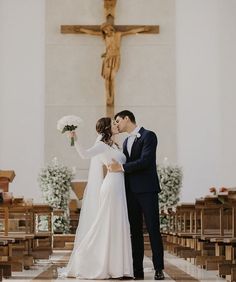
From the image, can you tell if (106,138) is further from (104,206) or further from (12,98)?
Result: (12,98)

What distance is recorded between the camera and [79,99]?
49.2 feet

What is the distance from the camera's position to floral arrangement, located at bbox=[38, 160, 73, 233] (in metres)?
13.1

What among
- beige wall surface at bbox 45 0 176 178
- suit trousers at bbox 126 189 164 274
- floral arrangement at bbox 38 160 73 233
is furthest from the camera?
beige wall surface at bbox 45 0 176 178

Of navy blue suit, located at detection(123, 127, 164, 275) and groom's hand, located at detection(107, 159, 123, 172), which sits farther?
groom's hand, located at detection(107, 159, 123, 172)

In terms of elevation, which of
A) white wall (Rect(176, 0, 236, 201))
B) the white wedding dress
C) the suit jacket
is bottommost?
the white wedding dress

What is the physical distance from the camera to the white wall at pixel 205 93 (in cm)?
1477

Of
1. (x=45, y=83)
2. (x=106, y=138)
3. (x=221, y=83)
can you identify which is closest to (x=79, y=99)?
(x=45, y=83)

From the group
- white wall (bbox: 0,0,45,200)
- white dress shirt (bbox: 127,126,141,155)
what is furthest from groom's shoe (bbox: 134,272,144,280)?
white wall (bbox: 0,0,45,200)

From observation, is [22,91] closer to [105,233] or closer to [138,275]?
[105,233]

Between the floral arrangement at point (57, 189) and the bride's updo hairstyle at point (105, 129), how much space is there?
6890mm

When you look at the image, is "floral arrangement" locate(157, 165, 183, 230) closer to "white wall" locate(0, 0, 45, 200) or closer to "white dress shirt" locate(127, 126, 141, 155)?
"white wall" locate(0, 0, 45, 200)

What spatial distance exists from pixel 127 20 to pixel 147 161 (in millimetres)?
9543

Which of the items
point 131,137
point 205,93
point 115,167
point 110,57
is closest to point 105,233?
point 115,167

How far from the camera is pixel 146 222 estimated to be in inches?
235
